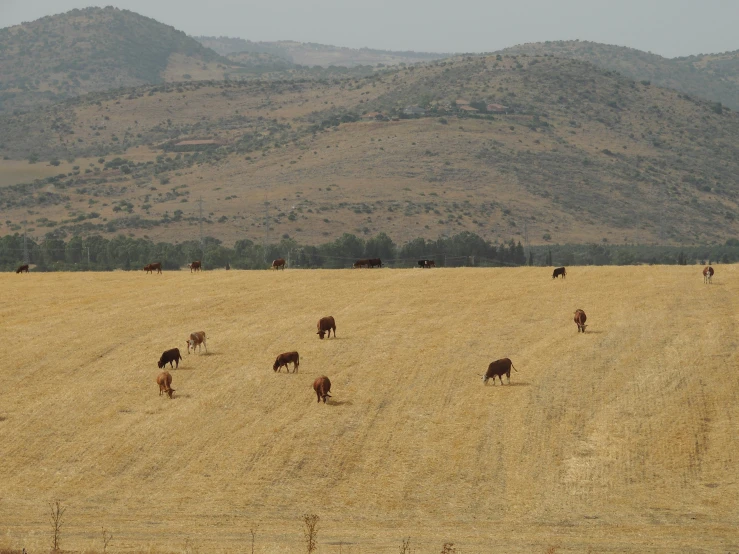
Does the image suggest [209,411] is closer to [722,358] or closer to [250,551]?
[250,551]

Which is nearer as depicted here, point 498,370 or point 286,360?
point 498,370

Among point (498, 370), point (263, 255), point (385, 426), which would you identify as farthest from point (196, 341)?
point (263, 255)

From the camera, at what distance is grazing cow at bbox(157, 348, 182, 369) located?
43344 mm

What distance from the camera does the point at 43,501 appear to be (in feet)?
101

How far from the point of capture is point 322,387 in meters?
39.0

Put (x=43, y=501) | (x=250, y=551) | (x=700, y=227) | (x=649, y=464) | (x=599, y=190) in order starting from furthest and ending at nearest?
(x=599, y=190), (x=700, y=227), (x=649, y=464), (x=43, y=501), (x=250, y=551)

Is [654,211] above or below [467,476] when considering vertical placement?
above

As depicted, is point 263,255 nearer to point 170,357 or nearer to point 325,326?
point 325,326

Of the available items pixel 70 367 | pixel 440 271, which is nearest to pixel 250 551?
pixel 70 367

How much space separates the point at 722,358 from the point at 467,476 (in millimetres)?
16806

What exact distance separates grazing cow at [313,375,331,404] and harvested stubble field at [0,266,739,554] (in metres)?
0.55

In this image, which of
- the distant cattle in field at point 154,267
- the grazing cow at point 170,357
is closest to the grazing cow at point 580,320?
the grazing cow at point 170,357

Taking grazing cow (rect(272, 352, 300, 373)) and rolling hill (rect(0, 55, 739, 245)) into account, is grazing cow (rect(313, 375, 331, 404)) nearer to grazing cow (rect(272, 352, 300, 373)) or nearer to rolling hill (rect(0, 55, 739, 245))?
grazing cow (rect(272, 352, 300, 373))

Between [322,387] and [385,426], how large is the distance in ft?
10.8
